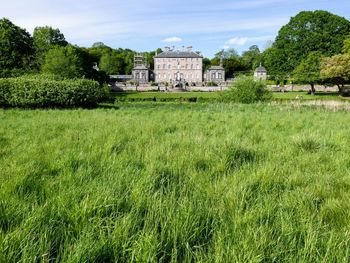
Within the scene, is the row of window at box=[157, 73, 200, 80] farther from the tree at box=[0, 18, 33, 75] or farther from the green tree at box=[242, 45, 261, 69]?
the tree at box=[0, 18, 33, 75]

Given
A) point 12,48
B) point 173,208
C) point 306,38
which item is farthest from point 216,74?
point 173,208

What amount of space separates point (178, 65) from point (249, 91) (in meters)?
70.8

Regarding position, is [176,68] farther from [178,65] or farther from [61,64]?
[61,64]

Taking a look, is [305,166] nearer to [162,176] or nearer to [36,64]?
[162,176]

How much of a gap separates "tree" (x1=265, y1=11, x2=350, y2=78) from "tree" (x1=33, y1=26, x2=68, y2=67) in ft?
140

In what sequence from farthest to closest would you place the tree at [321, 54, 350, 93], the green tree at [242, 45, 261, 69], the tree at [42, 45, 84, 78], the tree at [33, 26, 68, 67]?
the green tree at [242, 45, 261, 69] → the tree at [33, 26, 68, 67] → the tree at [321, 54, 350, 93] → the tree at [42, 45, 84, 78]

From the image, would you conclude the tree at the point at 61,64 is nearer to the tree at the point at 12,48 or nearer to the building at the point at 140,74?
the tree at the point at 12,48

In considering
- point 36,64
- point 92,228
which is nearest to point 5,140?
point 92,228

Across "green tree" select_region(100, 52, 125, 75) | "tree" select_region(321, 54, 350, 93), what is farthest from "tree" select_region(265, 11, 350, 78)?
"green tree" select_region(100, 52, 125, 75)

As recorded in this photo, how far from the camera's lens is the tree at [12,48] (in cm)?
4369

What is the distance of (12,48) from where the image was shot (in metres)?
45.4

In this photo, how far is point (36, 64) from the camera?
50.1 m

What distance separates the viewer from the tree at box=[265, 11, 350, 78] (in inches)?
2280

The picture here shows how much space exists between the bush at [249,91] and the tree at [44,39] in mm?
35645
